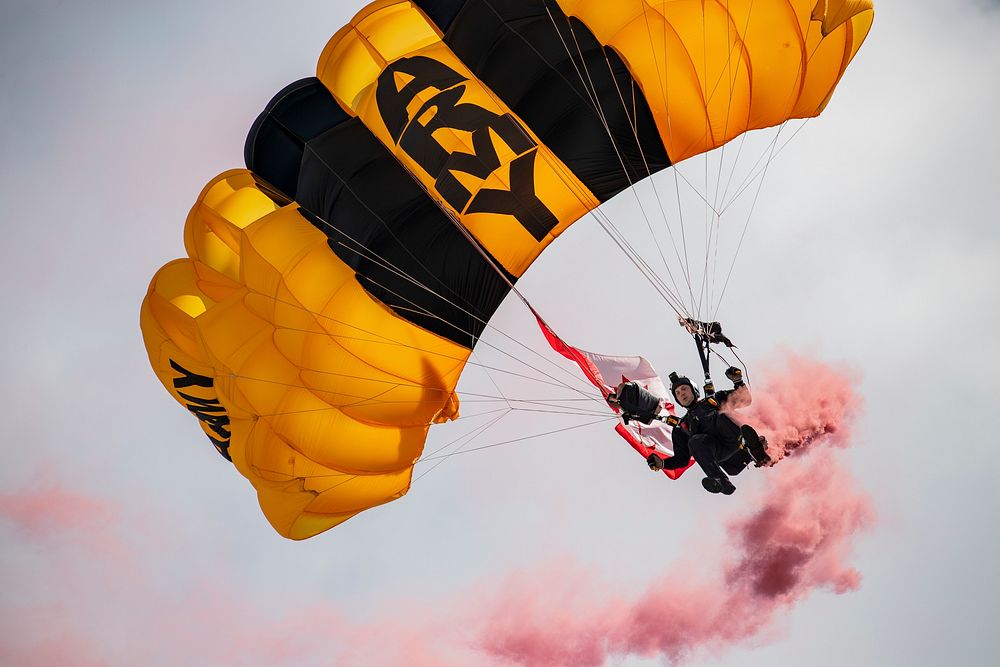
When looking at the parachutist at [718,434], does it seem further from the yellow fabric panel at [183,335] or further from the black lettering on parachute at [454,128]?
the yellow fabric panel at [183,335]

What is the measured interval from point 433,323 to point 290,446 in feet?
6.40

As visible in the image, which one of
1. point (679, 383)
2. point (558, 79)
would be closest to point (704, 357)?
point (679, 383)

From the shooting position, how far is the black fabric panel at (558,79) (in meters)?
9.71

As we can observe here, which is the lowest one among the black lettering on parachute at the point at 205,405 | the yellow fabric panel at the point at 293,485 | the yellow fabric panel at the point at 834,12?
the yellow fabric panel at the point at 293,485

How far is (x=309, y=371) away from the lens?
403 inches

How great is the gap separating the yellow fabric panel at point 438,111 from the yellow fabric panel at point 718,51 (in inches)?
45.1

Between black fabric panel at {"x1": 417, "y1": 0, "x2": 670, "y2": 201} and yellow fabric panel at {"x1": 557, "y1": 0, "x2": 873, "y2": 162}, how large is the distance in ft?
0.54

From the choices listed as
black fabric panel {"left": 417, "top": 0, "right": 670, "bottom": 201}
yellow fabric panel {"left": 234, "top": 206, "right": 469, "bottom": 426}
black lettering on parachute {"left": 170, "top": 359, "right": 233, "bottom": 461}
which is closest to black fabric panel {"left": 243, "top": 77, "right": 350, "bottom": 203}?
yellow fabric panel {"left": 234, "top": 206, "right": 469, "bottom": 426}

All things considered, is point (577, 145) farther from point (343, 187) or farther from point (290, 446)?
point (290, 446)

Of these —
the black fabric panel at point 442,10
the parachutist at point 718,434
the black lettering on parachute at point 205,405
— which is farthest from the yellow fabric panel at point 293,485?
the black fabric panel at point 442,10

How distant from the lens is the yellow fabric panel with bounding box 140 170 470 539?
1020 cm

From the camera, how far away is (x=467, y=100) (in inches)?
390

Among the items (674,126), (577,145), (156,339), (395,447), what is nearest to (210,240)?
(156,339)

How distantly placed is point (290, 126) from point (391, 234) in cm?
160
